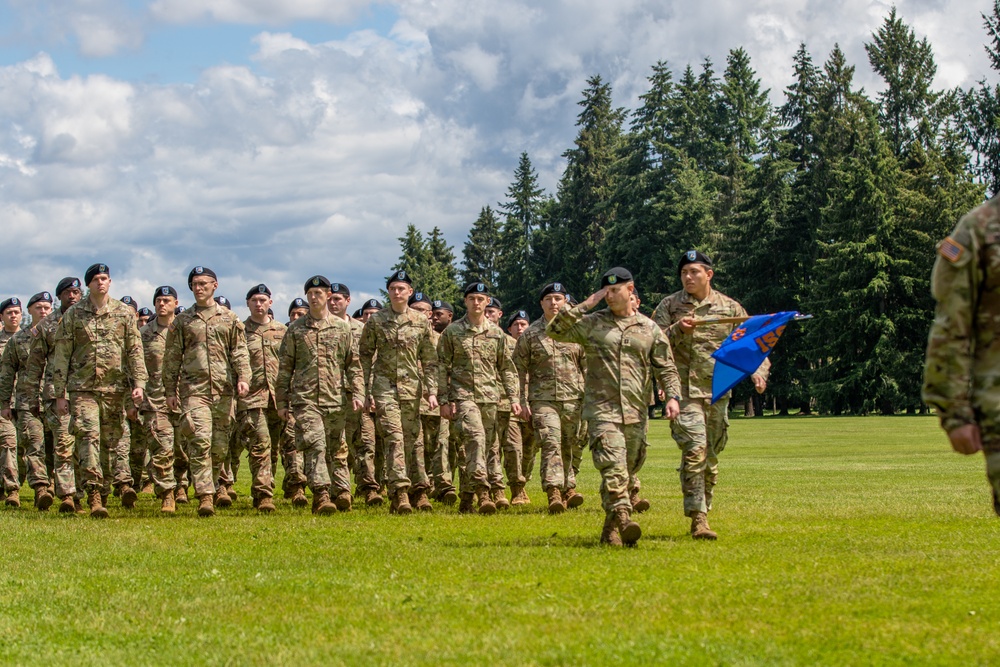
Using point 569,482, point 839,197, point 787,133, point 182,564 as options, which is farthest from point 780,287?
point 182,564

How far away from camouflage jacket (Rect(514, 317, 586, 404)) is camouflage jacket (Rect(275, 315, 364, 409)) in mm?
2085

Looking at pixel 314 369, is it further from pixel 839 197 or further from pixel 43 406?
pixel 839 197

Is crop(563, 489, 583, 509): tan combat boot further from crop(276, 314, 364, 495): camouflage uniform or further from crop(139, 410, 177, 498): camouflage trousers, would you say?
crop(139, 410, 177, 498): camouflage trousers

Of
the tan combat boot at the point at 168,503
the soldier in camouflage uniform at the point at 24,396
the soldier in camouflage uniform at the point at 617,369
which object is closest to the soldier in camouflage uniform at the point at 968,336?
the soldier in camouflage uniform at the point at 617,369

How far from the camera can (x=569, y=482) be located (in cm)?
1608

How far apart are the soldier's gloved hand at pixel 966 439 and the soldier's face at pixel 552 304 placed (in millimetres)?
9461

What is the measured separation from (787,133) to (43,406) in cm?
7081

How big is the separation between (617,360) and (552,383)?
417cm

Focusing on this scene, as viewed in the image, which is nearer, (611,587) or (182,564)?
(611,587)

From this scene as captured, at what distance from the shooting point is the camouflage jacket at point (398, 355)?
50.3 feet

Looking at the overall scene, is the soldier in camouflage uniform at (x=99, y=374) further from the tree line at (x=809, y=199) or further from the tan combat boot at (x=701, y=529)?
the tree line at (x=809, y=199)

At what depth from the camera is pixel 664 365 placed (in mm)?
11641

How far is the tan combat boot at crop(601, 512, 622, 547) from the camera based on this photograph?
11.1 metres

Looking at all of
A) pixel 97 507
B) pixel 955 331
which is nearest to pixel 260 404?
pixel 97 507
